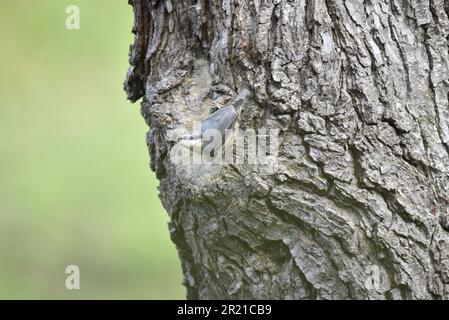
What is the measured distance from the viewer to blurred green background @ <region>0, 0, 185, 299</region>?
3.59m

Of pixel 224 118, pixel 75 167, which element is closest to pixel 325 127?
pixel 224 118

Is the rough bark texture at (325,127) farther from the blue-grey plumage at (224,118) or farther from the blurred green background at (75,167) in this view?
the blurred green background at (75,167)

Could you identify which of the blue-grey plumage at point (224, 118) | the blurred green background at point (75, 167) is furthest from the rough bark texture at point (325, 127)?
the blurred green background at point (75, 167)

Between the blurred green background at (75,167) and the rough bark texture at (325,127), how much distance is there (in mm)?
1684

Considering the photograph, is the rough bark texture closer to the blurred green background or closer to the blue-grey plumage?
the blue-grey plumage

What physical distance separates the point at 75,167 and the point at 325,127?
8.56ft

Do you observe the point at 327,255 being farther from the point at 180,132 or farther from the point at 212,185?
the point at 180,132

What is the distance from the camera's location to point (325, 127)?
1.80 metres

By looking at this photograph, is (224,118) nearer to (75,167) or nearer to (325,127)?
(325,127)

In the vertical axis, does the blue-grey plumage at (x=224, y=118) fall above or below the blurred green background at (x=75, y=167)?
below

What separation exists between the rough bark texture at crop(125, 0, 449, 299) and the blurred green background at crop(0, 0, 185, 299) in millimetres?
1684

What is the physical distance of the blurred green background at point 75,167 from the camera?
3.59 metres

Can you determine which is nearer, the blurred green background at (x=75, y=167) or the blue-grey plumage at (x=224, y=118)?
the blue-grey plumage at (x=224, y=118)

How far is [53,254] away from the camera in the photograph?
11.9ft
